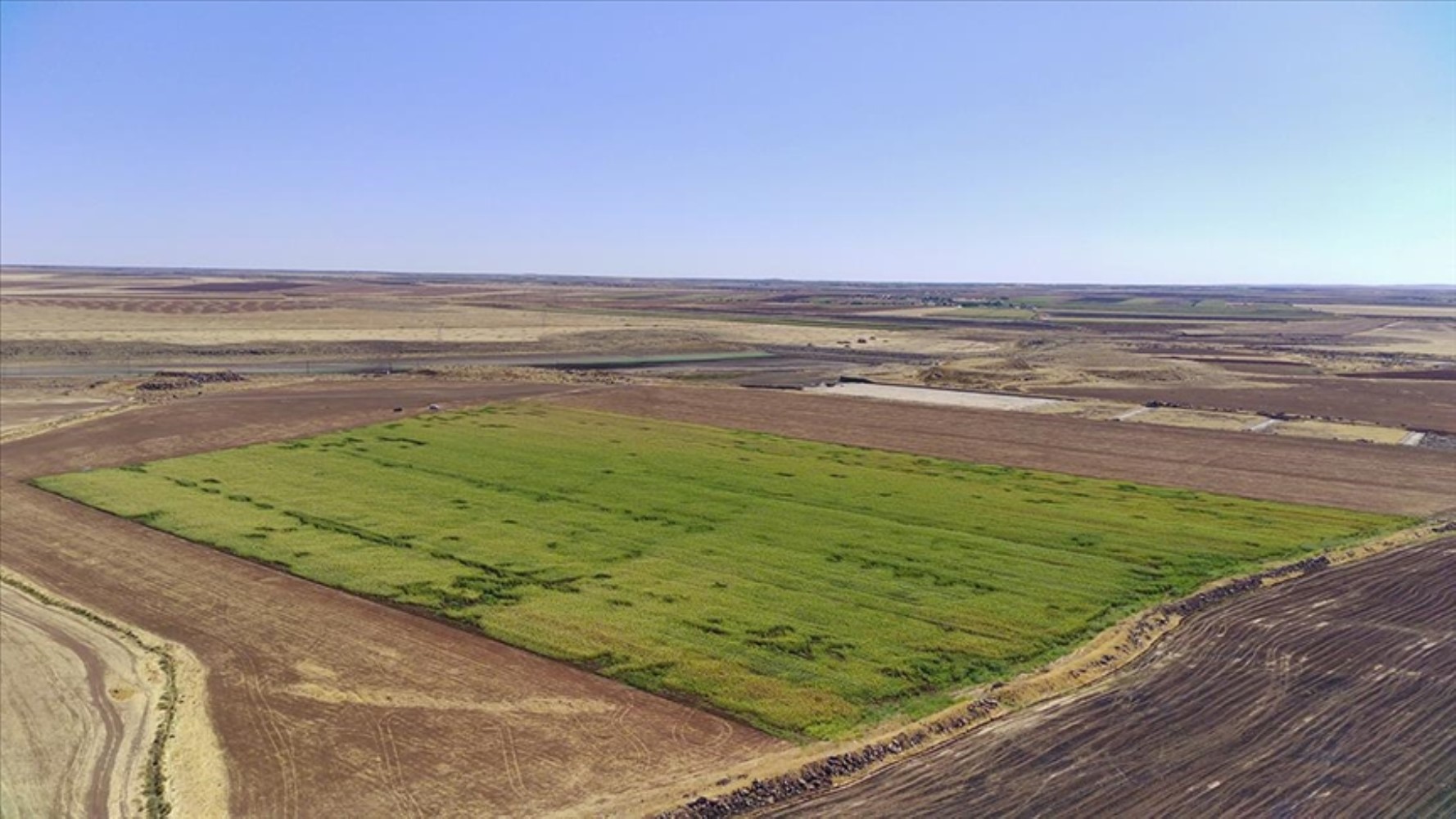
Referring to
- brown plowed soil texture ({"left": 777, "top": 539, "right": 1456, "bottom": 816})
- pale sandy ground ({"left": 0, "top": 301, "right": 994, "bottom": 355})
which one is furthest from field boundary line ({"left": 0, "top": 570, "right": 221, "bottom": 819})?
pale sandy ground ({"left": 0, "top": 301, "right": 994, "bottom": 355})

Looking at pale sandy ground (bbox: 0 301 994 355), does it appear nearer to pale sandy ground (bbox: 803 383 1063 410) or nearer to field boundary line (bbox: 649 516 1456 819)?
pale sandy ground (bbox: 803 383 1063 410)

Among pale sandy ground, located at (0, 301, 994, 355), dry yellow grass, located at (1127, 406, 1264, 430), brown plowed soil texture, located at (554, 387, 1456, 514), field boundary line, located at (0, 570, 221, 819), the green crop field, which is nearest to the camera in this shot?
field boundary line, located at (0, 570, 221, 819)

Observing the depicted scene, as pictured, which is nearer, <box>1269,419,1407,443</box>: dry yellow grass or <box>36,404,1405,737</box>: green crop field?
<box>36,404,1405,737</box>: green crop field

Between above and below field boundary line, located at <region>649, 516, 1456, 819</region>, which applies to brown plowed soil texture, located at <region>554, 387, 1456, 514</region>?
above

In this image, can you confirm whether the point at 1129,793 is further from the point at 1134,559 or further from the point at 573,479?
the point at 573,479

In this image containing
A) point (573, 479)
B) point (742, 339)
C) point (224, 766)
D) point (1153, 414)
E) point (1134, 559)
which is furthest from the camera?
point (742, 339)

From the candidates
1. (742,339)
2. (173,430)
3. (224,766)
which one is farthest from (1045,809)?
(742,339)

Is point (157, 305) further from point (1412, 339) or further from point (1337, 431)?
point (1412, 339)
